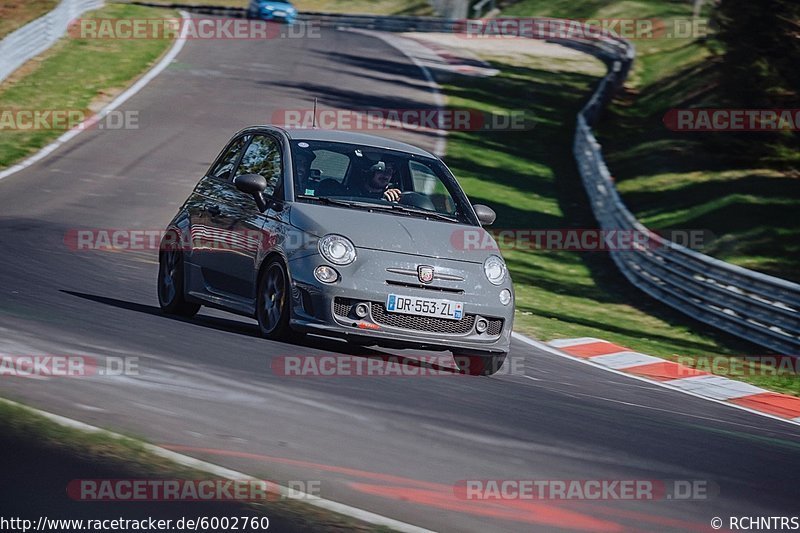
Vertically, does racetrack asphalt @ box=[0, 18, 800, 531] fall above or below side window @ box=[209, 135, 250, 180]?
below

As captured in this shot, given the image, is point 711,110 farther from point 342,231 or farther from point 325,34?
point 342,231

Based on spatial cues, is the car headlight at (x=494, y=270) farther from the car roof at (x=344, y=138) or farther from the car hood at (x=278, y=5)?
the car hood at (x=278, y=5)

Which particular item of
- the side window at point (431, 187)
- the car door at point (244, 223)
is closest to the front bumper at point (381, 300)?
the car door at point (244, 223)

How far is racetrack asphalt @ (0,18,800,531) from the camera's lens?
20.2 feet

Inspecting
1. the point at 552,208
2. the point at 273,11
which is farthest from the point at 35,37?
the point at 273,11

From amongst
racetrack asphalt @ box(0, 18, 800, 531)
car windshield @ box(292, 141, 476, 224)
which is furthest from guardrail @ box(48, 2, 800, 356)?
car windshield @ box(292, 141, 476, 224)

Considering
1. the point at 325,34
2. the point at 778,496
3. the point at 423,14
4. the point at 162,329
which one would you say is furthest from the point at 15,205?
the point at 423,14

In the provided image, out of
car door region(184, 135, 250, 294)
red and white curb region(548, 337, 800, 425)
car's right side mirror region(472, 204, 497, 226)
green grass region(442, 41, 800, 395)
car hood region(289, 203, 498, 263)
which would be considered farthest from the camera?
green grass region(442, 41, 800, 395)

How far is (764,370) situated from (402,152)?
5.64 m

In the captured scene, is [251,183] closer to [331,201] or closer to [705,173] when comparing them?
[331,201]

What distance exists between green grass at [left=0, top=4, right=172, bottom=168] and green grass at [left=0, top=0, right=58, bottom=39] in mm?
1587

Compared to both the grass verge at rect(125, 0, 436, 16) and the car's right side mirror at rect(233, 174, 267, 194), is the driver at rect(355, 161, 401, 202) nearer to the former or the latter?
the car's right side mirror at rect(233, 174, 267, 194)

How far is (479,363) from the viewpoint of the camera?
10.4 metres

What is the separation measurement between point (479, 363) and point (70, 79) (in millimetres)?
23856
